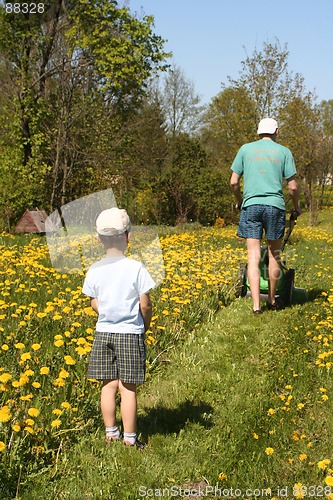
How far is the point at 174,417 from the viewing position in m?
3.42

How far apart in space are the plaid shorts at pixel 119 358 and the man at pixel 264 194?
274 cm

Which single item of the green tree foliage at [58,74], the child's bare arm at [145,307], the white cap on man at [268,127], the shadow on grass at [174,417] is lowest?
the shadow on grass at [174,417]

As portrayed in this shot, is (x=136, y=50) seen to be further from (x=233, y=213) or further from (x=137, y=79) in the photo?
(x=233, y=213)

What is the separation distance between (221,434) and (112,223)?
1341 millimetres

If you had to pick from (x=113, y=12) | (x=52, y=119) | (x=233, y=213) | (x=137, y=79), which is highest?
(x=113, y=12)

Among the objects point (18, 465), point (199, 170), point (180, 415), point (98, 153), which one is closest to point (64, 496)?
point (18, 465)

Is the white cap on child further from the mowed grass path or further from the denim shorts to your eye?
the denim shorts

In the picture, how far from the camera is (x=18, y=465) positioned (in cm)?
260

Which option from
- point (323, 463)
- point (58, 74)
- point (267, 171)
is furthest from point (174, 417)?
point (58, 74)

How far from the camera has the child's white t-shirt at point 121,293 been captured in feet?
9.90

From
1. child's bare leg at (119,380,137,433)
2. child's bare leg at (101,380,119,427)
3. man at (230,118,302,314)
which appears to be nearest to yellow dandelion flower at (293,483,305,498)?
child's bare leg at (119,380,137,433)

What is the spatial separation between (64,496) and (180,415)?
1094 millimetres

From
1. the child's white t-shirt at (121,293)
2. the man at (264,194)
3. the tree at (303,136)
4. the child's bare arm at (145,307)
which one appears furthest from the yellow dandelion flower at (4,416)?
the tree at (303,136)

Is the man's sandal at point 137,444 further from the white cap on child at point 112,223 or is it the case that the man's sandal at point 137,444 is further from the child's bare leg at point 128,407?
the white cap on child at point 112,223
